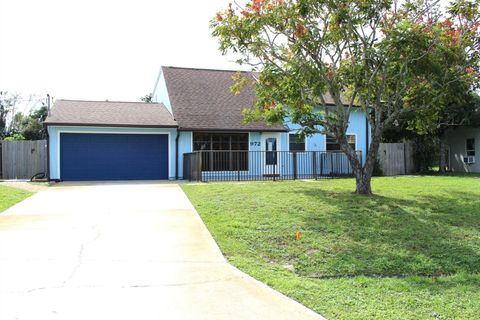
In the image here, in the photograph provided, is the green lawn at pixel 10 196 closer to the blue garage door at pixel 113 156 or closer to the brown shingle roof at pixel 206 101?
the blue garage door at pixel 113 156

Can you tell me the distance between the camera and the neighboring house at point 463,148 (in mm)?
23953

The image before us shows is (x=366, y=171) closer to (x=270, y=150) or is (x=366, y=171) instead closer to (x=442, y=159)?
(x=270, y=150)

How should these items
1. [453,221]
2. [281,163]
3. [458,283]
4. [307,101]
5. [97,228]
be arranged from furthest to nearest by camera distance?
[281,163] → [307,101] → [453,221] → [97,228] → [458,283]

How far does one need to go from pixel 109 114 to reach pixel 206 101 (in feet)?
15.1

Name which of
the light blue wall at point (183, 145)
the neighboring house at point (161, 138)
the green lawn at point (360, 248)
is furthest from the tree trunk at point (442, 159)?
the light blue wall at point (183, 145)

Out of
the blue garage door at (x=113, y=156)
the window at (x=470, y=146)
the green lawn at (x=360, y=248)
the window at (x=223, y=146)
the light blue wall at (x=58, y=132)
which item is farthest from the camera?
the window at (x=470, y=146)

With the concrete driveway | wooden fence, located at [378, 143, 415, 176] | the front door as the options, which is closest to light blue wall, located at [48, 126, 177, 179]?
the front door

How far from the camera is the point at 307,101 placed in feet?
40.1

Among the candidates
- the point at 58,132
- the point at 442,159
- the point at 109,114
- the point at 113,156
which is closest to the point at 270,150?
the point at 113,156

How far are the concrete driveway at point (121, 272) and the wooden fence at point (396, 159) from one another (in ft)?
48.7

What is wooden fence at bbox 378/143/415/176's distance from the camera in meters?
21.9

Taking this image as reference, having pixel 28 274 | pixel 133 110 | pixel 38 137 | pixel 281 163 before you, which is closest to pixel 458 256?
pixel 28 274

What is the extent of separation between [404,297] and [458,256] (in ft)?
7.34

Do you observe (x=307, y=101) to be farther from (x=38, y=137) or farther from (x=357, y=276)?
(x=38, y=137)
